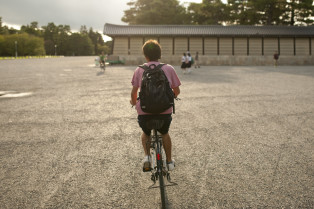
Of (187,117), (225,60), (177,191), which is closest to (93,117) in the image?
(187,117)

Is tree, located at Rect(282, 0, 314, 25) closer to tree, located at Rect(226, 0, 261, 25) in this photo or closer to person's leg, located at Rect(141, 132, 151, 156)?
tree, located at Rect(226, 0, 261, 25)

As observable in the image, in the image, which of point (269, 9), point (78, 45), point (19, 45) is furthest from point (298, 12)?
point (78, 45)

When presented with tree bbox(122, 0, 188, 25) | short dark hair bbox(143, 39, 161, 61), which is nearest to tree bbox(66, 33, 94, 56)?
tree bbox(122, 0, 188, 25)

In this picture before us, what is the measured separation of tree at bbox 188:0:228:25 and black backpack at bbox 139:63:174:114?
45485 mm

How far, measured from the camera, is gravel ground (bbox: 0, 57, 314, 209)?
11.2ft

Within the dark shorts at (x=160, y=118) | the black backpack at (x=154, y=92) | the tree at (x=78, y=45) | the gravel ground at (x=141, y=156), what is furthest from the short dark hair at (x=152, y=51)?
the tree at (x=78, y=45)

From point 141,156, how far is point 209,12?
46229mm

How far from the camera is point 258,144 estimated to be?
543cm

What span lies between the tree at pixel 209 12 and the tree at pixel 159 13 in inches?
88.0

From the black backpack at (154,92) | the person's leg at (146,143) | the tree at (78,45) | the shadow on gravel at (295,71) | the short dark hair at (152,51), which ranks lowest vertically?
the person's leg at (146,143)

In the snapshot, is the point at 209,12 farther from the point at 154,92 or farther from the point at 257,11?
the point at 154,92

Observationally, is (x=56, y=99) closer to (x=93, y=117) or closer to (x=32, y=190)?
(x=93, y=117)

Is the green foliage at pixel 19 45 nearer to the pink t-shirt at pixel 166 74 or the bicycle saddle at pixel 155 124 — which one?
the pink t-shirt at pixel 166 74

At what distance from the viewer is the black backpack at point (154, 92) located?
10.1 ft
